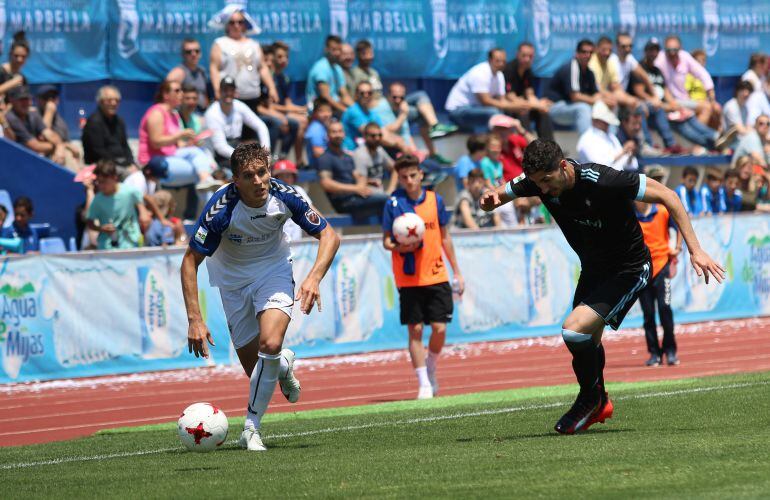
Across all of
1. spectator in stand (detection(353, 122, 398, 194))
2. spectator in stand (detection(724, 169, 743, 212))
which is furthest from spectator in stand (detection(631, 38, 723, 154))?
spectator in stand (detection(353, 122, 398, 194))

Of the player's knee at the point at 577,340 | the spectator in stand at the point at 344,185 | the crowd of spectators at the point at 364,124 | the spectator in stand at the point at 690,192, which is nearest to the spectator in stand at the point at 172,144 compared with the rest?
the crowd of spectators at the point at 364,124

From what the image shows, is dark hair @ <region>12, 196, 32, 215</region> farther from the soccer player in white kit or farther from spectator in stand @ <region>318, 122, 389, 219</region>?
the soccer player in white kit

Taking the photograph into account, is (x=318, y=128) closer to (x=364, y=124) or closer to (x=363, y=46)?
(x=364, y=124)

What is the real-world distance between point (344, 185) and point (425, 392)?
7447 mm

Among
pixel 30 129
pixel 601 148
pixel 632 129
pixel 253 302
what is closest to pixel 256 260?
pixel 253 302

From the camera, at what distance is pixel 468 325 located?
64.6 feet

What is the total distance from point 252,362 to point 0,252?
7740 mm

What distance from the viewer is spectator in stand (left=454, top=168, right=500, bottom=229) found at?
20281 mm

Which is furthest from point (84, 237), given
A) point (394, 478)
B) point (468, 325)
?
point (394, 478)

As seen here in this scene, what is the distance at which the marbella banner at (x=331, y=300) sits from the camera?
1617 cm

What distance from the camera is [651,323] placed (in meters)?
16.0

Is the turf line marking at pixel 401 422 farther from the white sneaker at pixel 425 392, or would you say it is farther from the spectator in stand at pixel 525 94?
the spectator in stand at pixel 525 94

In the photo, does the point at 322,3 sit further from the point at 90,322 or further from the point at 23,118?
the point at 90,322

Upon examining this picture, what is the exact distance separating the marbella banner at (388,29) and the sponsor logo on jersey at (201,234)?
10654 millimetres
